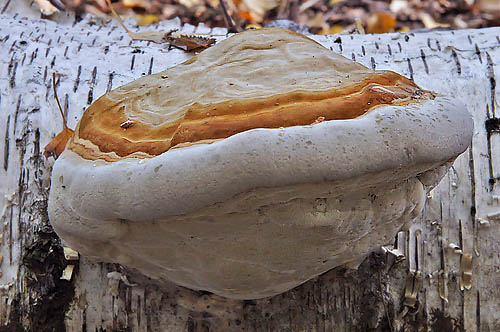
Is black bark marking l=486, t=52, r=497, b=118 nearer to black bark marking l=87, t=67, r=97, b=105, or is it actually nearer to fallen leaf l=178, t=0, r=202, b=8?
black bark marking l=87, t=67, r=97, b=105

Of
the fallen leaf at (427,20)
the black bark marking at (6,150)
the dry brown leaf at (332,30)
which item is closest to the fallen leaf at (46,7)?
the black bark marking at (6,150)

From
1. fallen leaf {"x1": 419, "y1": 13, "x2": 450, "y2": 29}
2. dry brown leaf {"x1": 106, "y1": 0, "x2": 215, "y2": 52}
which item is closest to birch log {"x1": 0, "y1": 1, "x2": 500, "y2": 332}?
dry brown leaf {"x1": 106, "y1": 0, "x2": 215, "y2": 52}

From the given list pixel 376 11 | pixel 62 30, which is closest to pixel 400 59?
pixel 62 30

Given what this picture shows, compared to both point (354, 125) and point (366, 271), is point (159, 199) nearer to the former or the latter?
point (354, 125)

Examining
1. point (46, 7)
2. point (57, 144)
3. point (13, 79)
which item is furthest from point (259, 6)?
point (57, 144)

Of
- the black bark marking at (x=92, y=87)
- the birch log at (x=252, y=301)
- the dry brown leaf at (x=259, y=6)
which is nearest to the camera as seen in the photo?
the birch log at (x=252, y=301)

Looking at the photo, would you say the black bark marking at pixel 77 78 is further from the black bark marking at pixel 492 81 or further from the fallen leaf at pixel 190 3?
the fallen leaf at pixel 190 3

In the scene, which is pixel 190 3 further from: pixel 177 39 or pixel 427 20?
pixel 177 39
